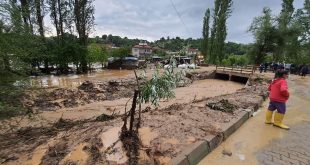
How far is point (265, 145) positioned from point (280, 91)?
1.81 meters

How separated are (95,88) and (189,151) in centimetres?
1242

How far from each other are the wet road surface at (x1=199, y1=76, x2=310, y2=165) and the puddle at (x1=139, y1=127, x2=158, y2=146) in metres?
1.04

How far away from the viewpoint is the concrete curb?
376cm

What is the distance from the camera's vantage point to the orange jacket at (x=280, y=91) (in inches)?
233

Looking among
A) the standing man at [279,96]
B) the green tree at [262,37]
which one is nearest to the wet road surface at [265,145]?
the standing man at [279,96]

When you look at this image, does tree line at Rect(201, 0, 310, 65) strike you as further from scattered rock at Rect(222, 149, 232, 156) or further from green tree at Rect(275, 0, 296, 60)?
scattered rock at Rect(222, 149, 232, 156)

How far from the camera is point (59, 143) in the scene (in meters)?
4.46

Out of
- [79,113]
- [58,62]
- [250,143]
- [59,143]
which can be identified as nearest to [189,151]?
[250,143]

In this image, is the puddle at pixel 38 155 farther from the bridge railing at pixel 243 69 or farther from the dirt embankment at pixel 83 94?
the bridge railing at pixel 243 69

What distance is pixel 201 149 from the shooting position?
4262 mm

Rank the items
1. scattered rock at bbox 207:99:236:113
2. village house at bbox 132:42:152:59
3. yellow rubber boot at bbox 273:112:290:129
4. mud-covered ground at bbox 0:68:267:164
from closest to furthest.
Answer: mud-covered ground at bbox 0:68:267:164
village house at bbox 132:42:152:59
yellow rubber boot at bbox 273:112:290:129
scattered rock at bbox 207:99:236:113

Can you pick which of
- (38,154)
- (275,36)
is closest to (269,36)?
(275,36)

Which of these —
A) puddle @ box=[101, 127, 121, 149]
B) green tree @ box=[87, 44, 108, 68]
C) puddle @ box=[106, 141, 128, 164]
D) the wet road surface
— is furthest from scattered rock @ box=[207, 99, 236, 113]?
green tree @ box=[87, 44, 108, 68]

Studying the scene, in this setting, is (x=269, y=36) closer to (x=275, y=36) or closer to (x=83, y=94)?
(x=275, y=36)
